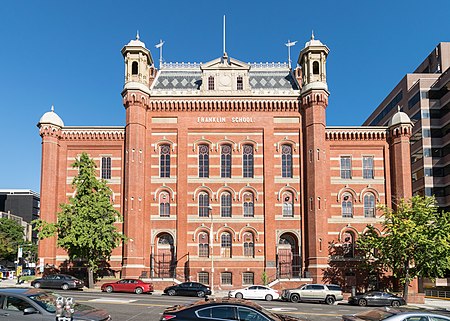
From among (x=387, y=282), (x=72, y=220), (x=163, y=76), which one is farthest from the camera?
(x=163, y=76)

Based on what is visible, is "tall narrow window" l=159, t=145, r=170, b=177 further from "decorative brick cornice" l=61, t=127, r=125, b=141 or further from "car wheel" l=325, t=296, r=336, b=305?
"car wheel" l=325, t=296, r=336, b=305

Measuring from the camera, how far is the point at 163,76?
177 ft

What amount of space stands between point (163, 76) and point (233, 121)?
9.85 meters

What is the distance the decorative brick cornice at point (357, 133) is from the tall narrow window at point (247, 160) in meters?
7.68

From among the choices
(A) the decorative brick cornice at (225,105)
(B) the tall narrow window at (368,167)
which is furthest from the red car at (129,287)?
(B) the tall narrow window at (368,167)

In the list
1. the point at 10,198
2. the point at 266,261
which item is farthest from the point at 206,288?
the point at 10,198

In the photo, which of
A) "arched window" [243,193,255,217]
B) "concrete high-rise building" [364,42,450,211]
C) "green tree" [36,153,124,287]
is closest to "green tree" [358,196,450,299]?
"arched window" [243,193,255,217]

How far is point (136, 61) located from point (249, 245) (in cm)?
2130

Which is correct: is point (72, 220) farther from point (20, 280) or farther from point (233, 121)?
point (233, 121)

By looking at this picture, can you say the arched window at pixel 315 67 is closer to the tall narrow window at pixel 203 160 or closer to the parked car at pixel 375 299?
the tall narrow window at pixel 203 160

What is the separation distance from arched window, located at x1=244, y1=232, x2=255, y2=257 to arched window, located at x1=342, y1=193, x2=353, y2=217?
9.23 meters

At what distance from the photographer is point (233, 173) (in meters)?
49.0

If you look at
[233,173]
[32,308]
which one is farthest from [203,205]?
[32,308]

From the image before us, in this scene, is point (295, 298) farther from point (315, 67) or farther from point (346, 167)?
point (315, 67)
